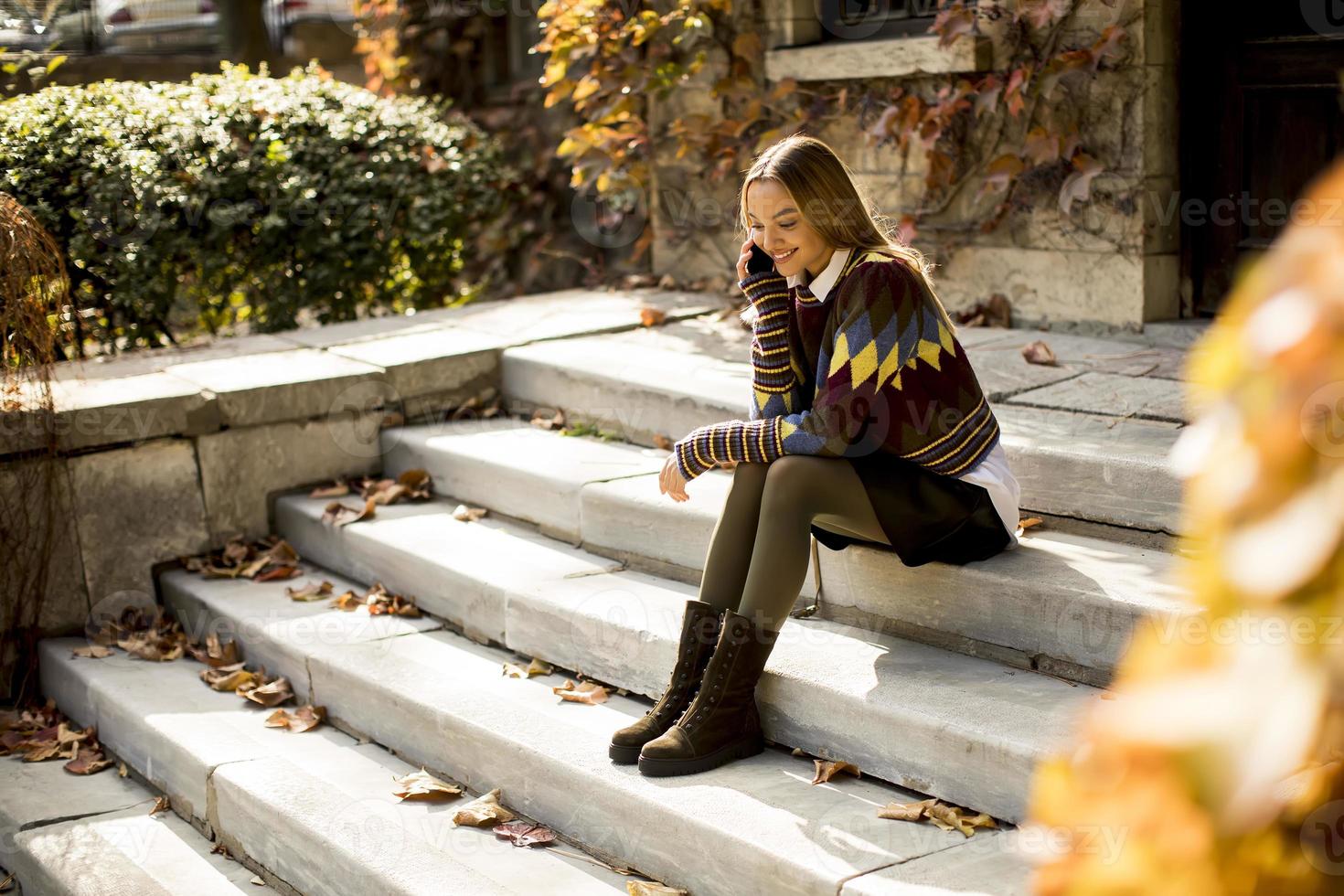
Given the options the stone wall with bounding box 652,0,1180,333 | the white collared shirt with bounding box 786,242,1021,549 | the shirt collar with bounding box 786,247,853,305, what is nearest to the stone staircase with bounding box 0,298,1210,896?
the white collared shirt with bounding box 786,242,1021,549

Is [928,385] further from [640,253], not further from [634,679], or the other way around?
[640,253]

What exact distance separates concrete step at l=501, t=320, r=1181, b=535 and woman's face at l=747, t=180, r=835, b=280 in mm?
772

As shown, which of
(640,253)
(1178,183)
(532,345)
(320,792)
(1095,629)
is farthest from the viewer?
(640,253)

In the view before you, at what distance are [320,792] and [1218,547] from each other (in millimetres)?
2834

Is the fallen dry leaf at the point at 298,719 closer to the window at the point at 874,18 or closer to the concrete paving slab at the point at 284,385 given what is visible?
the concrete paving slab at the point at 284,385

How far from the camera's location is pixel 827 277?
10.3 ft

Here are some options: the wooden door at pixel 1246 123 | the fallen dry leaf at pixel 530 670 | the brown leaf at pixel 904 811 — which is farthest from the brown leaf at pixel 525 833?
the wooden door at pixel 1246 123

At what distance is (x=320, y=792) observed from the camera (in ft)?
10.6

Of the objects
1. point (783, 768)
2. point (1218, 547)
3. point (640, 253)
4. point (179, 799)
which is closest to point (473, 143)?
point (640, 253)


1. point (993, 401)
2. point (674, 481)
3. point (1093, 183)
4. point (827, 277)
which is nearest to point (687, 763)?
point (674, 481)

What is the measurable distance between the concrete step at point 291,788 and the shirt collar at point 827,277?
137 centimetres

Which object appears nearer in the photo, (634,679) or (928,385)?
(928,385)

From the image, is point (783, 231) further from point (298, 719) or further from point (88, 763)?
point (88, 763)

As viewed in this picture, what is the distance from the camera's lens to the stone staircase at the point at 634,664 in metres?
2.67
